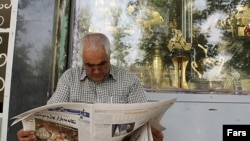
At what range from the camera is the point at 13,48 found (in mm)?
2371

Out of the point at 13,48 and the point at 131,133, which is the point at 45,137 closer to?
the point at 131,133

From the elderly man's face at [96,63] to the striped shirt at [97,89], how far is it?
4cm

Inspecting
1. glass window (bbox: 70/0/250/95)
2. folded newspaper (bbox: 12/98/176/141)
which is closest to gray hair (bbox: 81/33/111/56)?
folded newspaper (bbox: 12/98/176/141)

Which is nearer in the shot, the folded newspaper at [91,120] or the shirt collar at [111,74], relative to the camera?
the folded newspaper at [91,120]

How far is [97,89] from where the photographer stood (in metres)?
1.66

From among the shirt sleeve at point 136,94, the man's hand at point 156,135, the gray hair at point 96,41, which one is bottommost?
the man's hand at point 156,135

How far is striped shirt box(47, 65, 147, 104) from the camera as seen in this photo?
1.64 metres

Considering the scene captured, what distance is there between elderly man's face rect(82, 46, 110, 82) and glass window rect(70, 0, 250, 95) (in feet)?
3.13

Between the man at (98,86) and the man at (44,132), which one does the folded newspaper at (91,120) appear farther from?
the man at (98,86)

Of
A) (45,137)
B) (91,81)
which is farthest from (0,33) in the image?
(45,137)

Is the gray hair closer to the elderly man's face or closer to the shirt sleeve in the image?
the elderly man's face

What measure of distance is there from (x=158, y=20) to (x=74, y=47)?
26.3 inches

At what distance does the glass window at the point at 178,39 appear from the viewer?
2.59m

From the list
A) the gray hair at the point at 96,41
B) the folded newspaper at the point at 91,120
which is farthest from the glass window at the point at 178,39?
the folded newspaper at the point at 91,120
